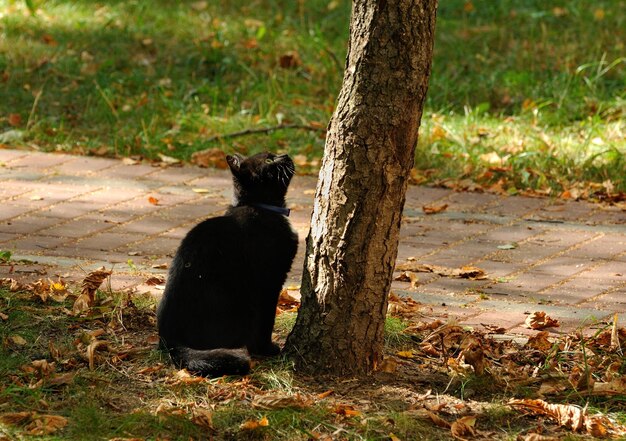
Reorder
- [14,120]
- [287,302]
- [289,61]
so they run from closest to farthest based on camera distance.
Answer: [287,302], [14,120], [289,61]

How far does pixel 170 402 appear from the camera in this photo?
3.59m

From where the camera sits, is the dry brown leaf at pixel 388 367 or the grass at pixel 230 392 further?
the dry brown leaf at pixel 388 367

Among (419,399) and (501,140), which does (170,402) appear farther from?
(501,140)

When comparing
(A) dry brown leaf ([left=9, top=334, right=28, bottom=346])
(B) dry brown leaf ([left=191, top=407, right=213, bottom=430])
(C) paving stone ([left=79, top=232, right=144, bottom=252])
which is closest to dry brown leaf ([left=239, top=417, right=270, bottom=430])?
(B) dry brown leaf ([left=191, top=407, right=213, bottom=430])

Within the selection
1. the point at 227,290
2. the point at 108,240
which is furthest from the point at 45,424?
the point at 108,240

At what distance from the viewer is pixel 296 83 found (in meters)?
8.82

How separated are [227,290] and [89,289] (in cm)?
97

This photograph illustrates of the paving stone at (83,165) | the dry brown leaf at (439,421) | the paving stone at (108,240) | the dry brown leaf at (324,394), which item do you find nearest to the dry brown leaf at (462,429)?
the dry brown leaf at (439,421)

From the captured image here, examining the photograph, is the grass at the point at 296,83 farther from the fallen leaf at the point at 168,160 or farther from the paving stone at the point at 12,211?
the paving stone at the point at 12,211

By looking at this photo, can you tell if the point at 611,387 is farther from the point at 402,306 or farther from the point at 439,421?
the point at 402,306

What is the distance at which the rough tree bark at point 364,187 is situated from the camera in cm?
358

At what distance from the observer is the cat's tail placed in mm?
3736

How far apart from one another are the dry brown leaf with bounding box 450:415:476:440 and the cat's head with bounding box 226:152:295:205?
1.36 meters

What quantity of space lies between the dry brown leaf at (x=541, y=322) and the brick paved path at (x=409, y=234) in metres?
0.04
